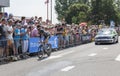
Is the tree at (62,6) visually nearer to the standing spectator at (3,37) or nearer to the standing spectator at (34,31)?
the standing spectator at (34,31)

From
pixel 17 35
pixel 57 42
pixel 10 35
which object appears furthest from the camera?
pixel 57 42

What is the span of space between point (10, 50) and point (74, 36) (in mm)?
13890

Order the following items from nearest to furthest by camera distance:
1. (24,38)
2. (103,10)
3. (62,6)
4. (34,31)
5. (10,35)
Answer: (10,35)
(24,38)
(34,31)
(103,10)
(62,6)

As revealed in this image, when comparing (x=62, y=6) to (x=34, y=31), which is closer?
(x=34, y=31)

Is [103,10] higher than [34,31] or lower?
higher

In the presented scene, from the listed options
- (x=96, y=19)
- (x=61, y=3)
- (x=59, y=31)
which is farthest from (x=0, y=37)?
(x=61, y=3)

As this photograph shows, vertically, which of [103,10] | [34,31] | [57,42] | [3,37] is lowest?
[57,42]

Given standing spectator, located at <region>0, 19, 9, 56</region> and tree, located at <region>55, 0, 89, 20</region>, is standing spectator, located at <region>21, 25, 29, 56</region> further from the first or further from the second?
tree, located at <region>55, 0, 89, 20</region>

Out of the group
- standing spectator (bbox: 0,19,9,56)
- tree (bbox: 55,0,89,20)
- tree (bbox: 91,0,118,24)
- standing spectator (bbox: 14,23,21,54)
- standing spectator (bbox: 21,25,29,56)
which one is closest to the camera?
standing spectator (bbox: 0,19,9,56)

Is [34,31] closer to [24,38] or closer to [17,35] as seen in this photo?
[24,38]

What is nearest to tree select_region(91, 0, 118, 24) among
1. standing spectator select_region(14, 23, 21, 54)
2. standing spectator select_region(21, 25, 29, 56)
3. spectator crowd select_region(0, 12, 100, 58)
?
spectator crowd select_region(0, 12, 100, 58)

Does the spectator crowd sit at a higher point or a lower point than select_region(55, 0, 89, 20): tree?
lower

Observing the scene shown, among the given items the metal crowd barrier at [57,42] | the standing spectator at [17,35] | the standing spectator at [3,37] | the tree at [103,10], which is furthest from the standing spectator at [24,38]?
the tree at [103,10]

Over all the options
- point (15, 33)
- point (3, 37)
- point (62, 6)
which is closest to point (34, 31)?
point (15, 33)
